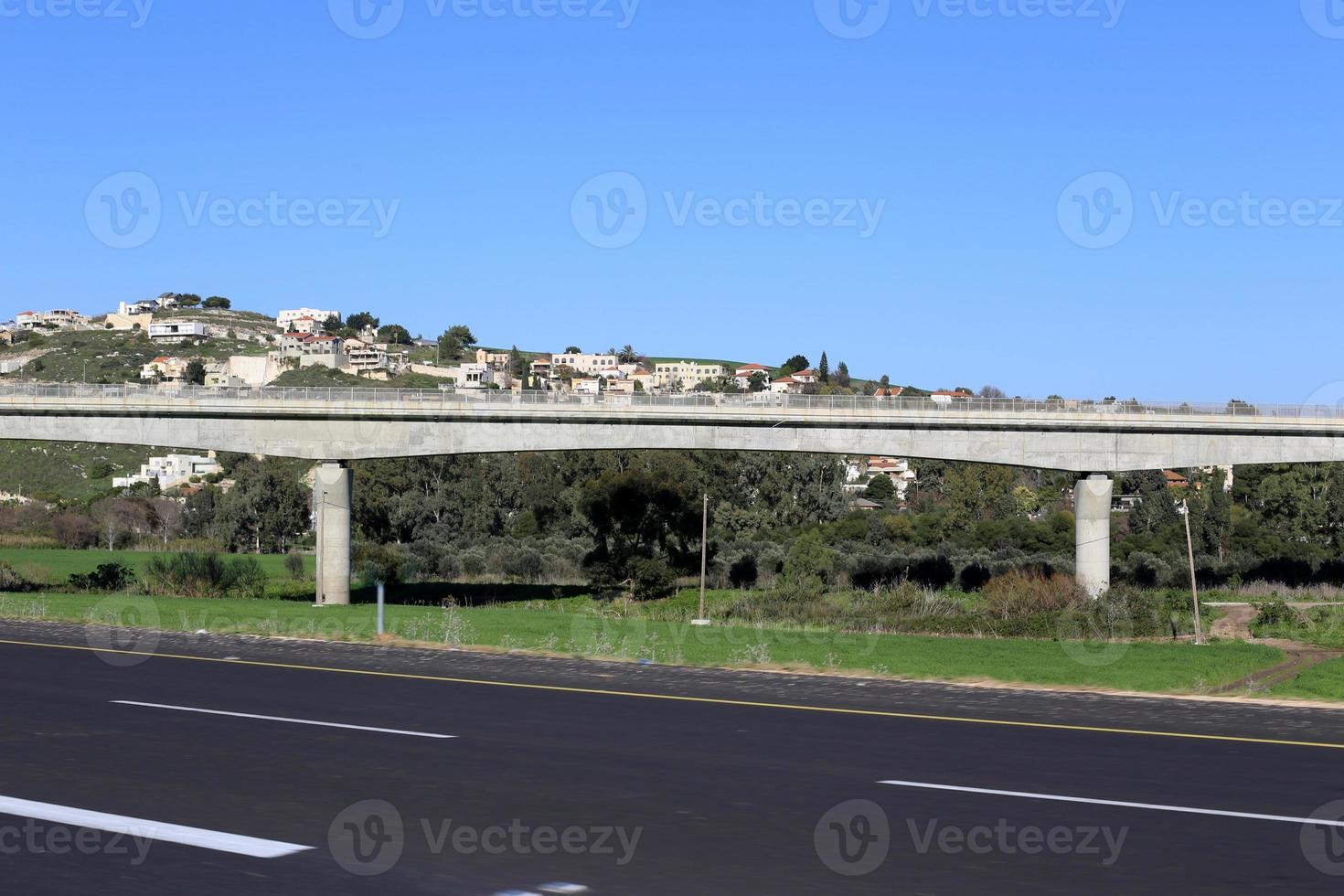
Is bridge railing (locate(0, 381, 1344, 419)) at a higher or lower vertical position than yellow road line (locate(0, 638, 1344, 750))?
higher

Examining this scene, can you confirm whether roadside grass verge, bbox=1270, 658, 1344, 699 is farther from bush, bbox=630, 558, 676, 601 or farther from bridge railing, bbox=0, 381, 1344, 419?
bush, bbox=630, 558, 676, 601

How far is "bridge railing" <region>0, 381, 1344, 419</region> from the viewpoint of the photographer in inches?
2094

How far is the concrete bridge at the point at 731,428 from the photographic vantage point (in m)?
53.1

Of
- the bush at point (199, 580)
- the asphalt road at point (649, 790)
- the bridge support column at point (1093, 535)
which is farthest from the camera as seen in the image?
the bridge support column at point (1093, 535)

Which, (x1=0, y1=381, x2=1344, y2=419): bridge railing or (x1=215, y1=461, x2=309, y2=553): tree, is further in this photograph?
(x1=215, y1=461, x2=309, y2=553): tree

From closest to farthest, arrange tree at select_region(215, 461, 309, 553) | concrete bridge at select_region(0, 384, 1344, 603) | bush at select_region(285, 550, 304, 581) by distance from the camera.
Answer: concrete bridge at select_region(0, 384, 1344, 603) < bush at select_region(285, 550, 304, 581) < tree at select_region(215, 461, 309, 553)

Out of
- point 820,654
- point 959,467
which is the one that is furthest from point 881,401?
point 959,467

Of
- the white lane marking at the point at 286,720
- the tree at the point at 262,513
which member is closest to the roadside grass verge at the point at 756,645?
the white lane marking at the point at 286,720

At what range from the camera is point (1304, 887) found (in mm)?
8086

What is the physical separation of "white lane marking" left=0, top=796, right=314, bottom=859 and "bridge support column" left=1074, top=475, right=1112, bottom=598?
149 feet

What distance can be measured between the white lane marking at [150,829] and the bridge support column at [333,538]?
40.1m

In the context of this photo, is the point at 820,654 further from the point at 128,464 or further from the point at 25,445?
the point at 128,464

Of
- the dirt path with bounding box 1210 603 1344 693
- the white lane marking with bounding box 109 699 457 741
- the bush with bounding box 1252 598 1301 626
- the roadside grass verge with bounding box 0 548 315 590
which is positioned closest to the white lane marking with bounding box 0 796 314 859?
the white lane marking with bounding box 109 699 457 741

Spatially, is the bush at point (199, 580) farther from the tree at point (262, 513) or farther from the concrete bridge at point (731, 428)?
the tree at point (262, 513)
